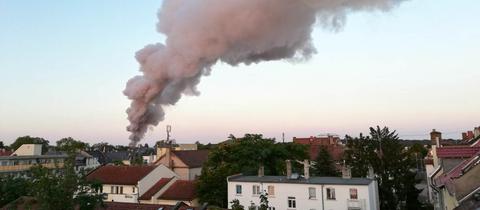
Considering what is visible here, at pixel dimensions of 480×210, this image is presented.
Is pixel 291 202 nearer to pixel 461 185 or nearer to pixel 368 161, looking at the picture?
pixel 368 161

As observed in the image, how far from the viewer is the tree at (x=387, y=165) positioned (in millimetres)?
38344

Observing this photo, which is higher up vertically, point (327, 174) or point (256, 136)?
point (256, 136)

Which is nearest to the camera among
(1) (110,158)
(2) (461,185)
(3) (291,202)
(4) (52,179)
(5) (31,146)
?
(2) (461,185)

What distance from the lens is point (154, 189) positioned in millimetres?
48406

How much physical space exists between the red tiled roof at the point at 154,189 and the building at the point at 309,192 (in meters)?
12.7

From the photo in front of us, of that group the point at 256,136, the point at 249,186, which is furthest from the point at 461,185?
the point at 256,136

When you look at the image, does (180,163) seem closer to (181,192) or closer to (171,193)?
(171,193)

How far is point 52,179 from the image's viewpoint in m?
14.3

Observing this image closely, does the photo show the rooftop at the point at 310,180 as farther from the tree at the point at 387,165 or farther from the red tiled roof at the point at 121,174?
the red tiled roof at the point at 121,174

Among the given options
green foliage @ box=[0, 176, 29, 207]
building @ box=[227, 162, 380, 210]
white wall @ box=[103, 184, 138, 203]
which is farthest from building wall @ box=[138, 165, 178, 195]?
green foliage @ box=[0, 176, 29, 207]

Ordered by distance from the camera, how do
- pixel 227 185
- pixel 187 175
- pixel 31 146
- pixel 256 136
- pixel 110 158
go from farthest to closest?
pixel 110 158 → pixel 31 146 → pixel 187 175 → pixel 256 136 → pixel 227 185

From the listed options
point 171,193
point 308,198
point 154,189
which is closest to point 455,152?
point 308,198

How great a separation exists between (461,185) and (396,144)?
2982 cm

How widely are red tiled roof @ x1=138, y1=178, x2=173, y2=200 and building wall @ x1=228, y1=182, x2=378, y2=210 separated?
13399 mm
